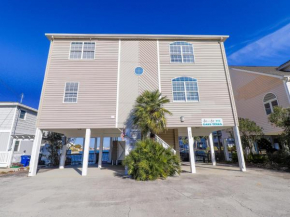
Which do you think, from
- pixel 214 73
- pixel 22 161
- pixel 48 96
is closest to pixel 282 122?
pixel 214 73

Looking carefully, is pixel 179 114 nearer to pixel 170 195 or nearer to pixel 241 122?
pixel 170 195

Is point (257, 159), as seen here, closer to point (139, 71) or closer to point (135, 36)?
point (139, 71)

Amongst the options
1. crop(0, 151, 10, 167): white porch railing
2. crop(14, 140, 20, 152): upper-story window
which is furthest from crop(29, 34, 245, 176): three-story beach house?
crop(14, 140, 20, 152): upper-story window

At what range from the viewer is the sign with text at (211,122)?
9.19 m

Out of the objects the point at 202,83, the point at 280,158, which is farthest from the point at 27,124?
the point at 280,158

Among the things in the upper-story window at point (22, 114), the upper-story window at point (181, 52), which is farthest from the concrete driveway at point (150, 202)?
the upper-story window at point (22, 114)

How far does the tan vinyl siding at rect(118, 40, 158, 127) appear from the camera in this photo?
9.45 metres

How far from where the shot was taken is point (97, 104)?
9.30m

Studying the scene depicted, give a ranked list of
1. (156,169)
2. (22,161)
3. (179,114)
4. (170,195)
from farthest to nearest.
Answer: (22,161) < (179,114) < (156,169) < (170,195)

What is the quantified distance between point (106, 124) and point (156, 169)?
4.22m

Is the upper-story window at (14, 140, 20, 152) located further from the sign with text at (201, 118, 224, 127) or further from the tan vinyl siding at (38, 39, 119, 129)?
the sign with text at (201, 118, 224, 127)

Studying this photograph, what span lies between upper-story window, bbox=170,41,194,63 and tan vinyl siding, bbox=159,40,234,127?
1.06ft

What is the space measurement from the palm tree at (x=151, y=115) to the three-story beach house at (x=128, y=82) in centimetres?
94

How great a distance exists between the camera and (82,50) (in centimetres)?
1038
